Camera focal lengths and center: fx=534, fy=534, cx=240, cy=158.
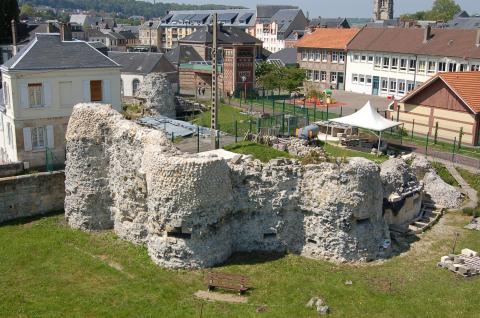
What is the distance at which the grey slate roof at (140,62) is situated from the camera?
2185 inches

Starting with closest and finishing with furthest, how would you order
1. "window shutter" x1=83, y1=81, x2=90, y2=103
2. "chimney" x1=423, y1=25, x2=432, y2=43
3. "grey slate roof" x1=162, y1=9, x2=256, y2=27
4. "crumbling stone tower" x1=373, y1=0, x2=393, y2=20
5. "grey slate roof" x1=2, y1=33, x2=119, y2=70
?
"grey slate roof" x1=2, y1=33, x2=119, y2=70 < "window shutter" x1=83, y1=81, x2=90, y2=103 < "chimney" x1=423, y1=25, x2=432, y2=43 < "grey slate roof" x1=162, y1=9, x2=256, y2=27 < "crumbling stone tower" x1=373, y1=0, x2=393, y2=20

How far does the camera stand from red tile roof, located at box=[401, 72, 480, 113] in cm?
3822

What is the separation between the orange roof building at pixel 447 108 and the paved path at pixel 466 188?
407 centimetres

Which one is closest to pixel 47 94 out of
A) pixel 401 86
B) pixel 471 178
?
pixel 471 178

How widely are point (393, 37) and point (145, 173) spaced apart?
158 feet

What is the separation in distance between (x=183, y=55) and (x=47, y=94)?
36471mm

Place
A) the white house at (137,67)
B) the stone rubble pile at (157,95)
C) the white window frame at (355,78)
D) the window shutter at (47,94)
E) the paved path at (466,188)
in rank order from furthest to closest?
the white window frame at (355,78) < the white house at (137,67) < the stone rubble pile at (157,95) < the window shutter at (47,94) < the paved path at (466,188)

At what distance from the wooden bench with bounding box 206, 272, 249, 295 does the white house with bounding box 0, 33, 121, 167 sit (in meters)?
14.2

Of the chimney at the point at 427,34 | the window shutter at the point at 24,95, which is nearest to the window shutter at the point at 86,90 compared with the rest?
the window shutter at the point at 24,95

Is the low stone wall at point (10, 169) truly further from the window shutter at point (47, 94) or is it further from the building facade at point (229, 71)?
the building facade at point (229, 71)

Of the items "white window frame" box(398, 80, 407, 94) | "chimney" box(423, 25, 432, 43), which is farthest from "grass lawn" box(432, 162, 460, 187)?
"chimney" box(423, 25, 432, 43)

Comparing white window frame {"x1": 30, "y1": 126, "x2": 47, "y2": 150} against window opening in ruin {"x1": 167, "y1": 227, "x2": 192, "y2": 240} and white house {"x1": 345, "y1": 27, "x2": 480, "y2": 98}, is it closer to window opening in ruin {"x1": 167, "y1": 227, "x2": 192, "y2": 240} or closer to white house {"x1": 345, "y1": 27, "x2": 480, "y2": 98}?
window opening in ruin {"x1": 167, "y1": 227, "x2": 192, "y2": 240}

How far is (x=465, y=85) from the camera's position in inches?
1550

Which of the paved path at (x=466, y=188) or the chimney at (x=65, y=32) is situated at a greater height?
the chimney at (x=65, y=32)
